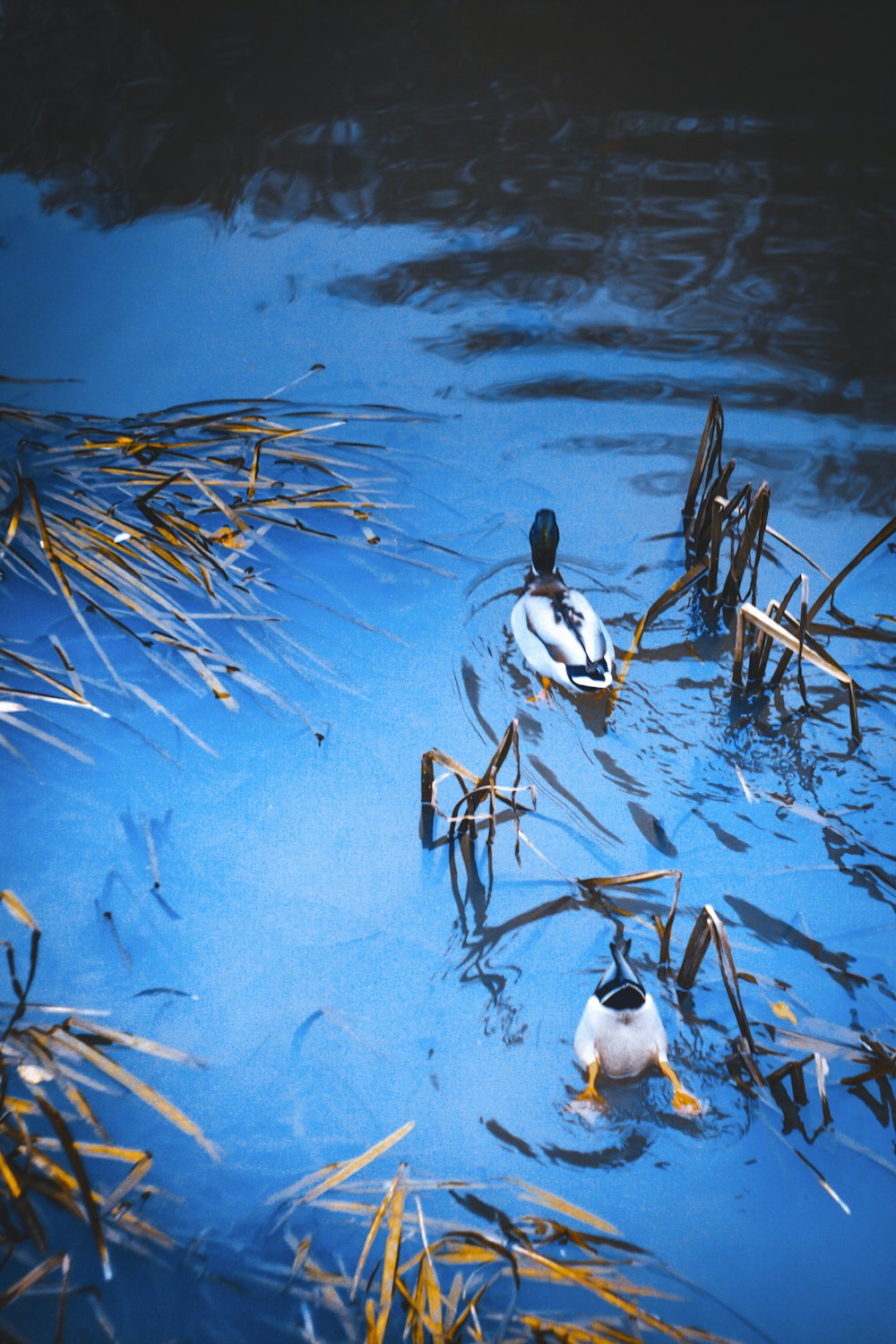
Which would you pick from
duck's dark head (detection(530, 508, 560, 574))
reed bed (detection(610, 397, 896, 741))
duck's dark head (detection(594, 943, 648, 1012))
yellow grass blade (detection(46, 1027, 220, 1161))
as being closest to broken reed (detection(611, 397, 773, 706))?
reed bed (detection(610, 397, 896, 741))

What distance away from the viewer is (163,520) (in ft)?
8.08

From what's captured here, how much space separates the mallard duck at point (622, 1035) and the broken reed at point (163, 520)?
101 cm

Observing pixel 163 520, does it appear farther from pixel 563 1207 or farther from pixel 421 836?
pixel 563 1207

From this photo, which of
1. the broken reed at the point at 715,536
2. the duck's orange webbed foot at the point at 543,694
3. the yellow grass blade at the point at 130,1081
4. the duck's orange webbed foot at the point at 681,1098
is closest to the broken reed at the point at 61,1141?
the yellow grass blade at the point at 130,1081

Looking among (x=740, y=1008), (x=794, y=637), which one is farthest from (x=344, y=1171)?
(x=794, y=637)

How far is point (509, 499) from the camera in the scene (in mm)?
2695

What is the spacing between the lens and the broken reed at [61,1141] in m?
1.42

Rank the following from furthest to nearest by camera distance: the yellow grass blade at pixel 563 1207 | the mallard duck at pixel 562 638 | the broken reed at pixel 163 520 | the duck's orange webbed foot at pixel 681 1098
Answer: the broken reed at pixel 163 520, the mallard duck at pixel 562 638, the duck's orange webbed foot at pixel 681 1098, the yellow grass blade at pixel 563 1207

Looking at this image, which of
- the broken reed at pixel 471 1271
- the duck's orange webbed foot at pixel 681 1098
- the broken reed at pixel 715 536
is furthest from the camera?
A: the broken reed at pixel 715 536

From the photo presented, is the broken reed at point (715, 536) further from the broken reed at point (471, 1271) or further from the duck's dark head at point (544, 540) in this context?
the broken reed at point (471, 1271)

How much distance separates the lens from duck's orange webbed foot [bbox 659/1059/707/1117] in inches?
61.7

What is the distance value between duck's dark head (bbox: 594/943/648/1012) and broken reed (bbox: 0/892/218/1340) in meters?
0.60

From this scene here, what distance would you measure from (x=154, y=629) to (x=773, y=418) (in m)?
1.70

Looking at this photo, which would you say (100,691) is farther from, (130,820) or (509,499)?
(509,499)
